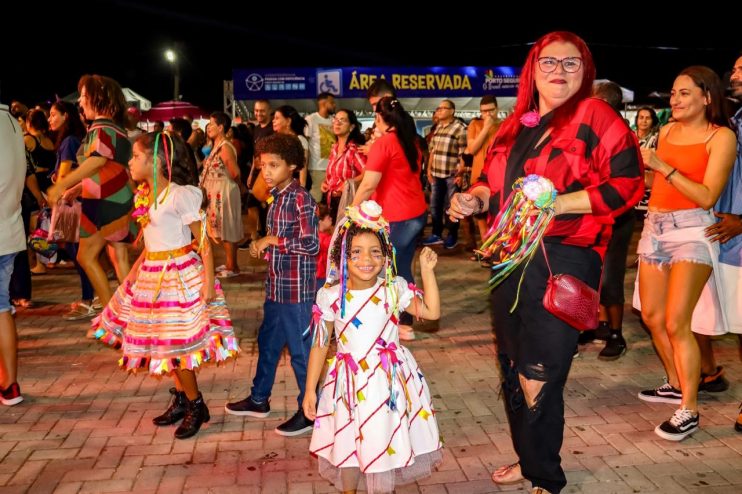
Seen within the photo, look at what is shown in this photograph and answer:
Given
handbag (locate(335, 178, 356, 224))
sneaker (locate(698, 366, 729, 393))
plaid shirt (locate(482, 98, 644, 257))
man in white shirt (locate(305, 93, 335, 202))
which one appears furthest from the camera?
man in white shirt (locate(305, 93, 335, 202))

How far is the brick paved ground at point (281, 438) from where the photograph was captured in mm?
3811

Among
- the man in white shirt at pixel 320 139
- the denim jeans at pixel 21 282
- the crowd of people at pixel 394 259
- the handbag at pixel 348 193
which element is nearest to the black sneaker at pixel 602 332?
the crowd of people at pixel 394 259

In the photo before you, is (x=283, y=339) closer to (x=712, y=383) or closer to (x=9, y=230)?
(x=9, y=230)

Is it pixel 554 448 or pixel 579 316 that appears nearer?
pixel 579 316

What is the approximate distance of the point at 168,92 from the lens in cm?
6744

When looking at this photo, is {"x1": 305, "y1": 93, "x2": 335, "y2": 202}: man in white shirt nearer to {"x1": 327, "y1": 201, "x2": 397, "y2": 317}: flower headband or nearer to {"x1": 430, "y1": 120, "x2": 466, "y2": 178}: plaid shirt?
{"x1": 430, "y1": 120, "x2": 466, "y2": 178}: plaid shirt

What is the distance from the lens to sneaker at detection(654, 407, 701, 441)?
428cm

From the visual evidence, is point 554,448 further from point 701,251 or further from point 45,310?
point 45,310

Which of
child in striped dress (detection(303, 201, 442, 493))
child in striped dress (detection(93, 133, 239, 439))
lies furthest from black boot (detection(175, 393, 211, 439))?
child in striped dress (detection(303, 201, 442, 493))

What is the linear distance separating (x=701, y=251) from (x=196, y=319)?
3.04 meters

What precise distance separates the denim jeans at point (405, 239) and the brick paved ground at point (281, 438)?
705 mm

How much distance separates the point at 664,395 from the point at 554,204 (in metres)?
2.62

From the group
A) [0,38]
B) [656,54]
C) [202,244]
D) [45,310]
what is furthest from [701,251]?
[0,38]

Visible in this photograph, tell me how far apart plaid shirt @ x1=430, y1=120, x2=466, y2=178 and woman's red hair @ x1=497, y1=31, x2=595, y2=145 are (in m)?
7.31
